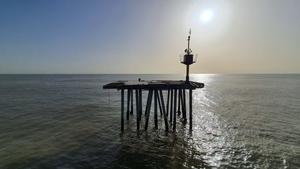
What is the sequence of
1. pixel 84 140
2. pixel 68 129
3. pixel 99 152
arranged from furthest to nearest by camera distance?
pixel 68 129 < pixel 84 140 < pixel 99 152

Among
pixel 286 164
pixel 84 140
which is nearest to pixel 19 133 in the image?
pixel 84 140

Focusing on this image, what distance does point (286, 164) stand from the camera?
13312mm

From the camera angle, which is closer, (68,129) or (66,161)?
(66,161)

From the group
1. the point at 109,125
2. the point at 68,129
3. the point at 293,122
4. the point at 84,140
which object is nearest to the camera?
the point at 84,140

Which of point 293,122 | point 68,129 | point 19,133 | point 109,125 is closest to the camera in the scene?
point 19,133

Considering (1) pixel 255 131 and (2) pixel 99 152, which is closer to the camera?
(2) pixel 99 152

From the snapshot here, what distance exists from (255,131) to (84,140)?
47.9 feet

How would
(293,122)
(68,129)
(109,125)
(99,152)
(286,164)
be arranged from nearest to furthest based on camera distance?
(286,164)
(99,152)
(68,129)
(109,125)
(293,122)

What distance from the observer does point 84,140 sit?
1752 cm

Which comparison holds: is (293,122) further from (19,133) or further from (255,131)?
(19,133)

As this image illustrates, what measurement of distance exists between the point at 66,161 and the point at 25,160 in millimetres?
2294

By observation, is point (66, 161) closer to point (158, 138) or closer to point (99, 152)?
point (99, 152)

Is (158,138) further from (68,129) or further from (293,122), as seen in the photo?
(293,122)

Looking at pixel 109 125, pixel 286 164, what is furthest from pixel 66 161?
pixel 286 164
